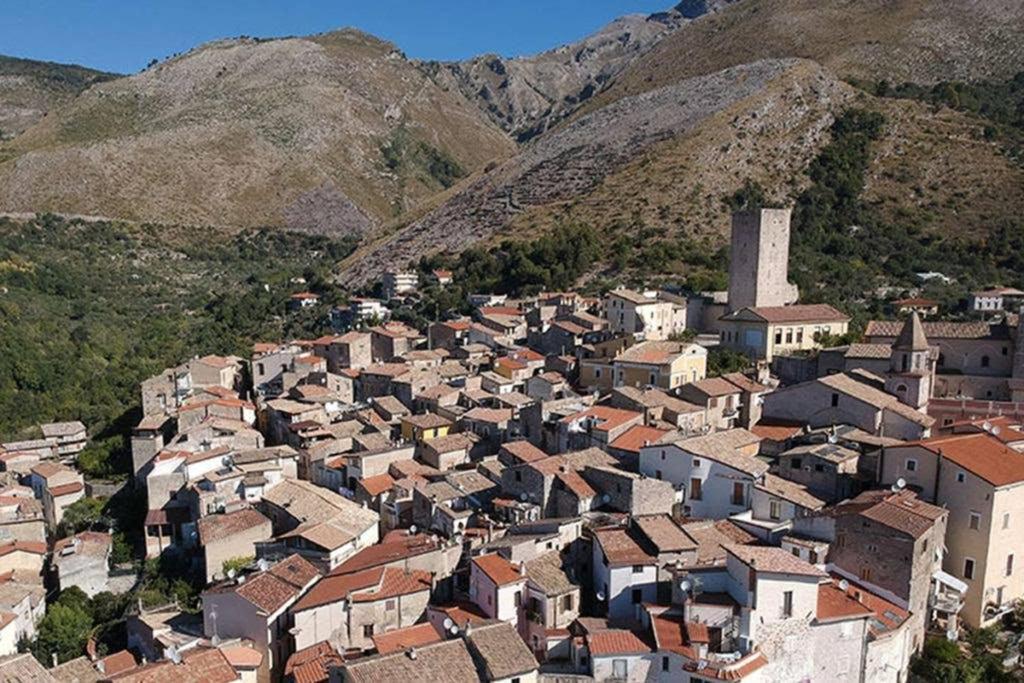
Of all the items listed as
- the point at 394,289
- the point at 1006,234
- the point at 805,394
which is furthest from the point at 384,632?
the point at 1006,234

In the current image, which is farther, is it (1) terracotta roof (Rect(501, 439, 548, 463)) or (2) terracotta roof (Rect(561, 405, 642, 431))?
(2) terracotta roof (Rect(561, 405, 642, 431))

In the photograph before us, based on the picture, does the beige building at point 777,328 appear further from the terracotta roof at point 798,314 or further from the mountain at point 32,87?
the mountain at point 32,87

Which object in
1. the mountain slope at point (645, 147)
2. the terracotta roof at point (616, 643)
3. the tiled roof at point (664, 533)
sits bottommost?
the terracotta roof at point (616, 643)

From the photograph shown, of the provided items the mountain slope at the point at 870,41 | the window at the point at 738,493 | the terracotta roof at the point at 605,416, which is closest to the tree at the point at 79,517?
the terracotta roof at the point at 605,416

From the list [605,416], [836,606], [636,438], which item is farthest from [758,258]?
[836,606]

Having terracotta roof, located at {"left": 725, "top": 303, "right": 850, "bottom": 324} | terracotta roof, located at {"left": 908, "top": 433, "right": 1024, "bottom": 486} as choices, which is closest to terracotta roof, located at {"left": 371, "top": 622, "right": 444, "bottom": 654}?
terracotta roof, located at {"left": 908, "top": 433, "right": 1024, "bottom": 486}

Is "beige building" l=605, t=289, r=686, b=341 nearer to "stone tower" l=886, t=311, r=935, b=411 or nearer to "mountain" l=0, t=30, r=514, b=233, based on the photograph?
"stone tower" l=886, t=311, r=935, b=411

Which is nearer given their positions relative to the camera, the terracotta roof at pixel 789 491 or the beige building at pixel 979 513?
the beige building at pixel 979 513
